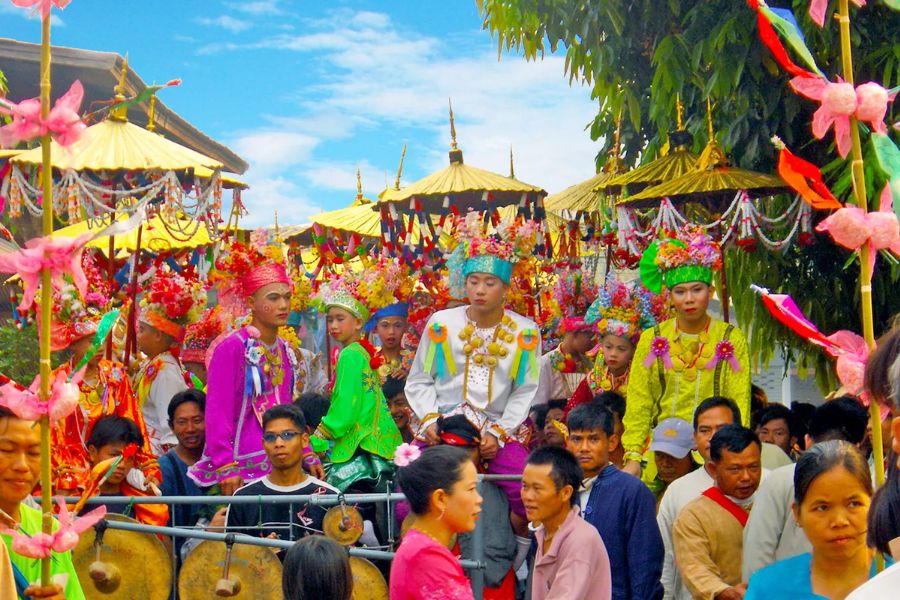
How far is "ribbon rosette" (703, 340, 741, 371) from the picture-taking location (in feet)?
22.4

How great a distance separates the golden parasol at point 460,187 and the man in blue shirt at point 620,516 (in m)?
2.89

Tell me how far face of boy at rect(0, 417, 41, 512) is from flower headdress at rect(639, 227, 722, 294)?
4.31m

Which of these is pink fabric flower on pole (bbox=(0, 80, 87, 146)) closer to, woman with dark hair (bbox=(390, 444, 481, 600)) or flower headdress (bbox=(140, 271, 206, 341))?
woman with dark hair (bbox=(390, 444, 481, 600))

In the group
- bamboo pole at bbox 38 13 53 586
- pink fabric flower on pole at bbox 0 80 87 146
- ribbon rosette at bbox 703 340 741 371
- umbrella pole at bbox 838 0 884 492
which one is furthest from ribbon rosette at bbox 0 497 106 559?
ribbon rosette at bbox 703 340 741 371

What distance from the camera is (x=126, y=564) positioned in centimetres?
566

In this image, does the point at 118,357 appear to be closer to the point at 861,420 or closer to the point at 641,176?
the point at 641,176

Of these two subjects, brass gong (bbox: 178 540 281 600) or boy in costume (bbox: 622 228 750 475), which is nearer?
brass gong (bbox: 178 540 281 600)

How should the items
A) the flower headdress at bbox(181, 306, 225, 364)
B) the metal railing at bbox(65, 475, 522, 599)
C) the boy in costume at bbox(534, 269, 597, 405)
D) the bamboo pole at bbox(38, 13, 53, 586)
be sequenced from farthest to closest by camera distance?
the flower headdress at bbox(181, 306, 225, 364) → the boy in costume at bbox(534, 269, 597, 405) → the metal railing at bbox(65, 475, 522, 599) → the bamboo pole at bbox(38, 13, 53, 586)

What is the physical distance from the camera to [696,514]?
5.23m

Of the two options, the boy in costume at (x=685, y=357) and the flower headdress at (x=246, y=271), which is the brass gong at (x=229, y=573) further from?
the boy in costume at (x=685, y=357)

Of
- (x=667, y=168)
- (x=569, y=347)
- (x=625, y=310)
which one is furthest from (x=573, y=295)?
(x=667, y=168)

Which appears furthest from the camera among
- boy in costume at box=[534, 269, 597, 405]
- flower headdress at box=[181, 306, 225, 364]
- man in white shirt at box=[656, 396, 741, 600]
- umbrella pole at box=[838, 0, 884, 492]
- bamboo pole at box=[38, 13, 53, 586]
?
flower headdress at box=[181, 306, 225, 364]

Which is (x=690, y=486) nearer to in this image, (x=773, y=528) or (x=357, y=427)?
(x=773, y=528)

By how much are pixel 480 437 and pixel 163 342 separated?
9.60 feet
